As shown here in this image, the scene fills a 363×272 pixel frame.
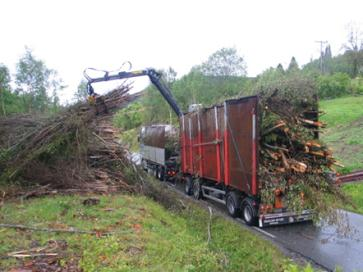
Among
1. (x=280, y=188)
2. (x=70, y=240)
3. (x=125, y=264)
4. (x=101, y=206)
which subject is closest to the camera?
(x=125, y=264)

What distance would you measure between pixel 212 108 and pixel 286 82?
3.10 meters

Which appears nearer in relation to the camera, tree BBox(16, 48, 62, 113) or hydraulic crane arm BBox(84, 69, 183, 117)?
hydraulic crane arm BBox(84, 69, 183, 117)

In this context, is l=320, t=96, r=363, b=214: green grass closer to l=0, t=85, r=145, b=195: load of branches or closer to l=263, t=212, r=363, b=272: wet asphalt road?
l=263, t=212, r=363, b=272: wet asphalt road

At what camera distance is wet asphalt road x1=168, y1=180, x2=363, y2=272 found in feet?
21.6

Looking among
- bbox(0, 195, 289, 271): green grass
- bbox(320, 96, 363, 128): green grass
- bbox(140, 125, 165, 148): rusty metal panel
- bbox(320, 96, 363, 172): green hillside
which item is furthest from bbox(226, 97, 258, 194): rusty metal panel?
bbox(320, 96, 363, 128): green grass

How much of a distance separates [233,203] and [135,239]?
4.22m

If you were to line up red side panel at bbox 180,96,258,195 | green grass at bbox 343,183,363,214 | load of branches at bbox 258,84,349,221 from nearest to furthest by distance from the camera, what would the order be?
load of branches at bbox 258,84,349,221 < red side panel at bbox 180,96,258,195 < green grass at bbox 343,183,363,214

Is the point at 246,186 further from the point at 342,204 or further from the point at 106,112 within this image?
the point at 106,112

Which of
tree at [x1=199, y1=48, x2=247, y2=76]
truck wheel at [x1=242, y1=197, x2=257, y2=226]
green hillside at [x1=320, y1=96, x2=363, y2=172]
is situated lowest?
truck wheel at [x1=242, y1=197, x2=257, y2=226]

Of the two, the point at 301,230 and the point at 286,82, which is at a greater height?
the point at 286,82

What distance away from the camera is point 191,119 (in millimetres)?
13125

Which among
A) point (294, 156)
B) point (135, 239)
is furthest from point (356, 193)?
point (135, 239)

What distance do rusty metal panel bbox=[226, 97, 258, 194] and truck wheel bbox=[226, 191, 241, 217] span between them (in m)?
0.37

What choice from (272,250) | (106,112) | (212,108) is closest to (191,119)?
(212,108)
